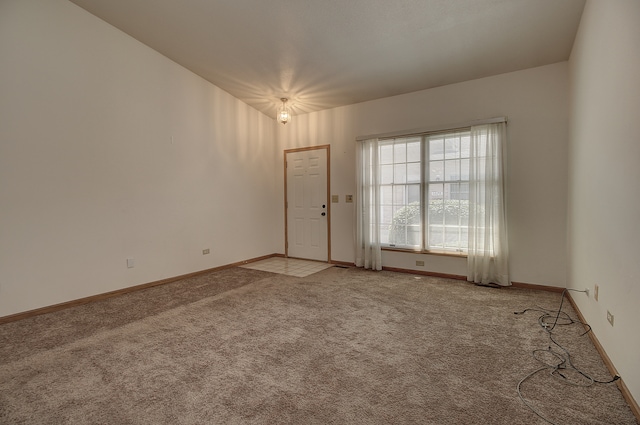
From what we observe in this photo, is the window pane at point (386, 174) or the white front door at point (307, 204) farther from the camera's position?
the white front door at point (307, 204)

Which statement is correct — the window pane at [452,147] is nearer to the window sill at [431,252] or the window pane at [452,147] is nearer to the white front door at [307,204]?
the window sill at [431,252]

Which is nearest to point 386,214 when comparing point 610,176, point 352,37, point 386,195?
point 386,195

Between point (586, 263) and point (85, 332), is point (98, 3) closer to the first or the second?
point (85, 332)

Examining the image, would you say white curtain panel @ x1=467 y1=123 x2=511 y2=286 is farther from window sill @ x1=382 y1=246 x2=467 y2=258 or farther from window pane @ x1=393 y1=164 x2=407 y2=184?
window pane @ x1=393 y1=164 x2=407 y2=184

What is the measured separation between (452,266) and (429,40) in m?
3.08

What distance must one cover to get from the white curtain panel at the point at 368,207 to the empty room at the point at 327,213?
0.10 ft

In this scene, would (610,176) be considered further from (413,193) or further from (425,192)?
(413,193)

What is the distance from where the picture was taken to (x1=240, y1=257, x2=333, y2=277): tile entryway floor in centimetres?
500

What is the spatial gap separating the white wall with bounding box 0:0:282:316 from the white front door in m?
1.31

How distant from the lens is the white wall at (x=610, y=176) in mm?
1698

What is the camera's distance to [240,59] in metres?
4.10

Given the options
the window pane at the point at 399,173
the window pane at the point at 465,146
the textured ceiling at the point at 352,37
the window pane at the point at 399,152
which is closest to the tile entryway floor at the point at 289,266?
the window pane at the point at 399,173

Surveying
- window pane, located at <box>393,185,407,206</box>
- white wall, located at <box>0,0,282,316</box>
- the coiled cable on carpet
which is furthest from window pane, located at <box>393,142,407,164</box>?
white wall, located at <box>0,0,282,316</box>

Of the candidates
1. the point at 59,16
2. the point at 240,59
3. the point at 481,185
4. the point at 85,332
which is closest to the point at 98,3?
the point at 59,16
